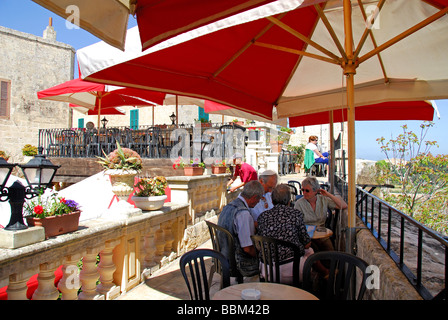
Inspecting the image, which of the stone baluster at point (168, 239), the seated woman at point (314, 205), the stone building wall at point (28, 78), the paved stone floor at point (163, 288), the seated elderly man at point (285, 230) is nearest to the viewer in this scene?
the seated elderly man at point (285, 230)

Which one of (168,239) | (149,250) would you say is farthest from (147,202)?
(168,239)

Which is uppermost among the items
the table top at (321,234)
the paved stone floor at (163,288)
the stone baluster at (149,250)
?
the table top at (321,234)

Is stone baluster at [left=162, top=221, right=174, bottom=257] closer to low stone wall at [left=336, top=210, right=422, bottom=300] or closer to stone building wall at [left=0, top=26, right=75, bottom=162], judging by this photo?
low stone wall at [left=336, top=210, right=422, bottom=300]

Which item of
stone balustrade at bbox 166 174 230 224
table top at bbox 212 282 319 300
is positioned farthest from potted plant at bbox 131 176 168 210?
table top at bbox 212 282 319 300

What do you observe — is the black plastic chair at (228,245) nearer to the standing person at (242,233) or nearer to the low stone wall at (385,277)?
the standing person at (242,233)

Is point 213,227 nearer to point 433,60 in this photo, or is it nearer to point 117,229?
point 117,229

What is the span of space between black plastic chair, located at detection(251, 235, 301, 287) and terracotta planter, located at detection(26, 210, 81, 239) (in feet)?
5.08

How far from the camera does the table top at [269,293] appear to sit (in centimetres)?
194

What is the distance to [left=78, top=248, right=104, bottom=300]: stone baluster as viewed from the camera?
2.92 meters

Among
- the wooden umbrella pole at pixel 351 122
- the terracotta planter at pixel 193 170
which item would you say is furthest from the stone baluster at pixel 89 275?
the terracotta planter at pixel 193 170

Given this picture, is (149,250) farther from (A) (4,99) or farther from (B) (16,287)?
(A) (4,99)

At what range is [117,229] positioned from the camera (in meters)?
3.21

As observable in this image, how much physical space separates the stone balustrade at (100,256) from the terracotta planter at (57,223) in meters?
0.05

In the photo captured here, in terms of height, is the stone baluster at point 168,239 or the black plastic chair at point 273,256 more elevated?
the black plastic chair at point 273,256
